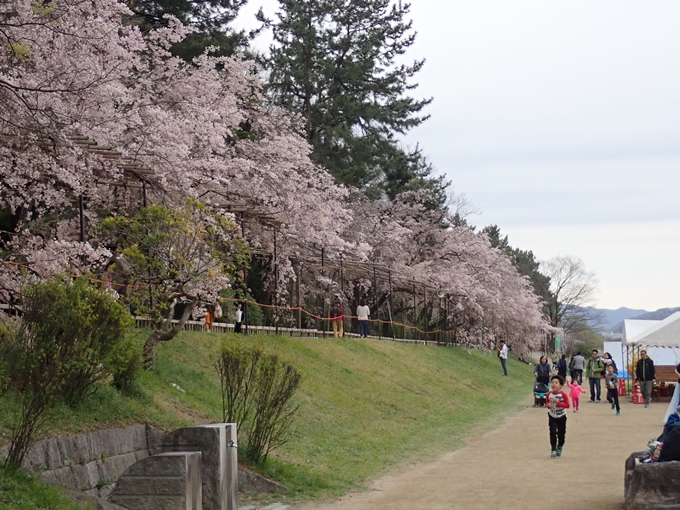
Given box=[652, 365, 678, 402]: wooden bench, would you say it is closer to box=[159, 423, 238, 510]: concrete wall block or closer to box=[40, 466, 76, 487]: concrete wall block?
box=[159, 423, 238, 510]: concrete wall block

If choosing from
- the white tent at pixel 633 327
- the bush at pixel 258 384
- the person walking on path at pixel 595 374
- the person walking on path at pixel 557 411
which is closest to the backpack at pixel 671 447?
the bush at pixel 258 384

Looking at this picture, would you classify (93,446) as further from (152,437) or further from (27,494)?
(27,494)

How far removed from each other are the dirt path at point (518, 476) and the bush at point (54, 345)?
320 cm

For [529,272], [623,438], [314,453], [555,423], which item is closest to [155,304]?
[314,453]

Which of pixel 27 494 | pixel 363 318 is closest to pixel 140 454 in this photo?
pixel 27 494

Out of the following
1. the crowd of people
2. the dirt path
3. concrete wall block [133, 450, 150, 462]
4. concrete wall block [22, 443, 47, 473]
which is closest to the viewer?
concrete wall block [22, 443, 47, 473]

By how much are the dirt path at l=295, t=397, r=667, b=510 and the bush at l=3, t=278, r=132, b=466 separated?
3.20m

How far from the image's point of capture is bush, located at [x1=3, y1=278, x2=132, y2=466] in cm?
920

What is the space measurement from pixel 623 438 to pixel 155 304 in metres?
9.74

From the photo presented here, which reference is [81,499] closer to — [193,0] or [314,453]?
[314,453]

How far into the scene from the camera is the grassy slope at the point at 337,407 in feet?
41.8

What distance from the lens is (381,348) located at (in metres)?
32.8

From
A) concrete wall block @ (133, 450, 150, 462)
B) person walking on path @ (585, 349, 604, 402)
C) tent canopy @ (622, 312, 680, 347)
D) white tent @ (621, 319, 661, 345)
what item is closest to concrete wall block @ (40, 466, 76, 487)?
concrete wall block @ (133, 450, 150, 462)

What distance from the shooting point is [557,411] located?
15.4 metres
